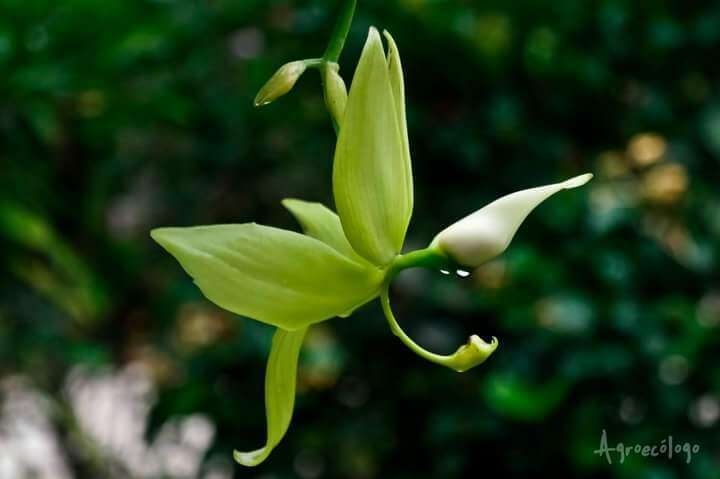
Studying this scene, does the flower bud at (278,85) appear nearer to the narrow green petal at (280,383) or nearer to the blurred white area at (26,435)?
the narrow green petal at (280,383)

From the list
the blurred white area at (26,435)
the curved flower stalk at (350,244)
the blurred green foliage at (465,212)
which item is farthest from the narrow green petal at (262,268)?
the blurred white area at (26,435)

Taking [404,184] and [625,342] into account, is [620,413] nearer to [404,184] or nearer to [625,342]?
[625,342]

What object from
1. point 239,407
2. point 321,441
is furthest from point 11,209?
point 321,441

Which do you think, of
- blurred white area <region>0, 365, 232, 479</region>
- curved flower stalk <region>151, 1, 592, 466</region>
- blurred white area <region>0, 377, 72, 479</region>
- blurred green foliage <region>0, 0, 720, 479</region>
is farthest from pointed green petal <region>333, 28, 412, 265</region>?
blurred white area <region>0, 377, 72, 479</region>

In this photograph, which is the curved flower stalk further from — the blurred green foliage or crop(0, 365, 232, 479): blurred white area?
crop(0, 365, 232, 479): blurred white area

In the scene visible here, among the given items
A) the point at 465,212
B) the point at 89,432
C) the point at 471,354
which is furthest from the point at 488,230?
the point at 89,432

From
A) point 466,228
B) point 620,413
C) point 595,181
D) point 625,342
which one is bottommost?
point 620,413
